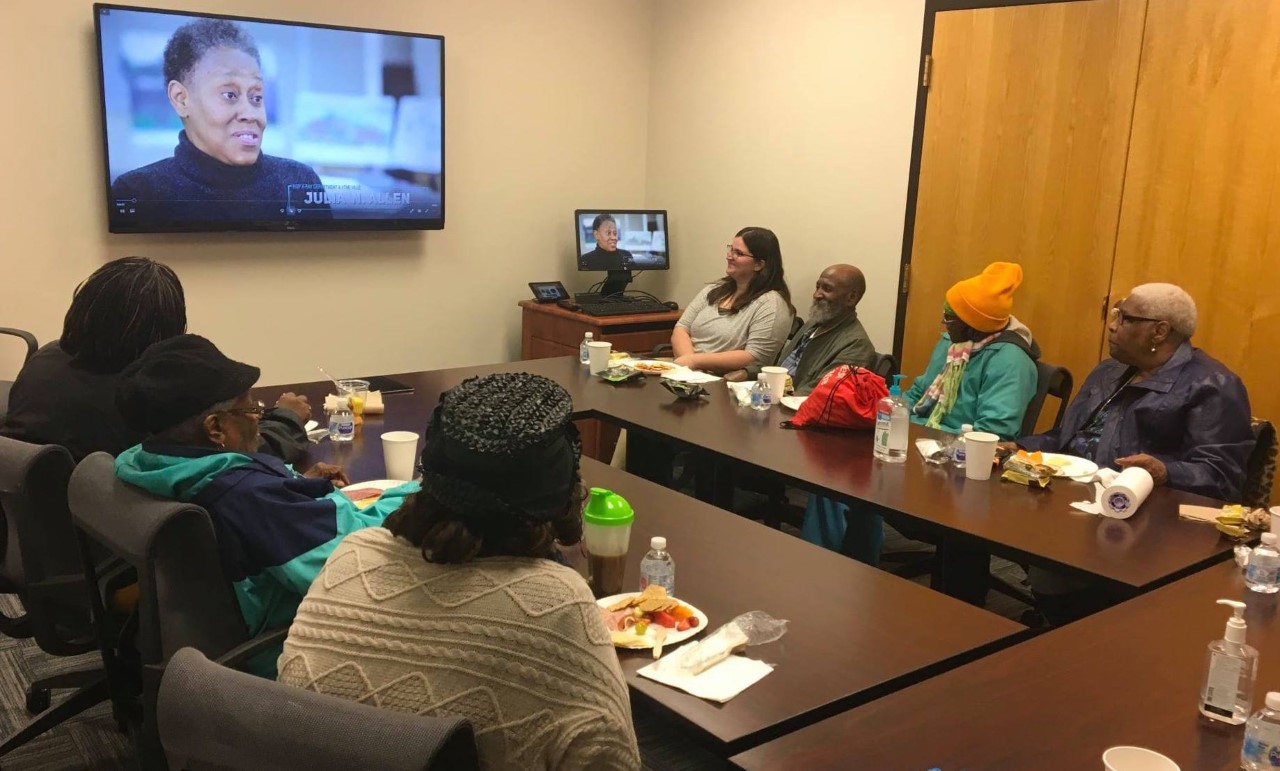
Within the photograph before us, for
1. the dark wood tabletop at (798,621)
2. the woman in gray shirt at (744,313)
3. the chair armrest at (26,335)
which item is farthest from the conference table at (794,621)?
the chair armrest at (26,335)

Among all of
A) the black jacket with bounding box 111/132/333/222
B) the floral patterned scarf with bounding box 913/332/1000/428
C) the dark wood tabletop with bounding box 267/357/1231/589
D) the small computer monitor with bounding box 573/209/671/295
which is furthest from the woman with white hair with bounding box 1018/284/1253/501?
the black jacket with bounding box 111/132/333/222

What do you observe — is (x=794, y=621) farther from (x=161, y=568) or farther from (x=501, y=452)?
(x=161, y=568)

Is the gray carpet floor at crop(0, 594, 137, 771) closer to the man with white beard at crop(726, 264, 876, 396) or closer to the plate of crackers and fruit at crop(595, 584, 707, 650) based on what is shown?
the plate of crackers and fruit at crop(595, 584, 707, 650)

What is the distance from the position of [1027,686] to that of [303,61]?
4.09 m

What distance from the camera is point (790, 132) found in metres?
5.02

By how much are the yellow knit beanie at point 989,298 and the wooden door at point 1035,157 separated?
803mm

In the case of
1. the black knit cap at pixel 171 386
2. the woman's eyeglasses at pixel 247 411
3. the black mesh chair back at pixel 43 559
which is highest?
the black knit cap at pixel 171 386

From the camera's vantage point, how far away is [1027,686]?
1555mm

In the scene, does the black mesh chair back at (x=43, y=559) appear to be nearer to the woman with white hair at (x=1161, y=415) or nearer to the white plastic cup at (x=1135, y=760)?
the white plastic cup at (x=1135, y=760)

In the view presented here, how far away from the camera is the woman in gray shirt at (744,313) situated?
448 cm

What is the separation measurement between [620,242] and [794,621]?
3.98 m

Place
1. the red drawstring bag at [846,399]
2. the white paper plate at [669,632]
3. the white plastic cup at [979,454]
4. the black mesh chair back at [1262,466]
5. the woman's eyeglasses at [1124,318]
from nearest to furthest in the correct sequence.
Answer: the white paper plate at [669,632], the white plastic cup at [979,454], the black mesh chair back at [1262,466], the woman's eyeglasses at [1124,318], the red drawstring bag at [846,399]

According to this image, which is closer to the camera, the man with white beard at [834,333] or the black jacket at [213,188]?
the man with white beard at [834,333]

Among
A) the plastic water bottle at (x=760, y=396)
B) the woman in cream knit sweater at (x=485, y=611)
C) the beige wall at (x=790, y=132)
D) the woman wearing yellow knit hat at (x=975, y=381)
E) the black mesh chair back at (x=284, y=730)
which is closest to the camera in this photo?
the black mesh chair back at (x=284, y=730)
